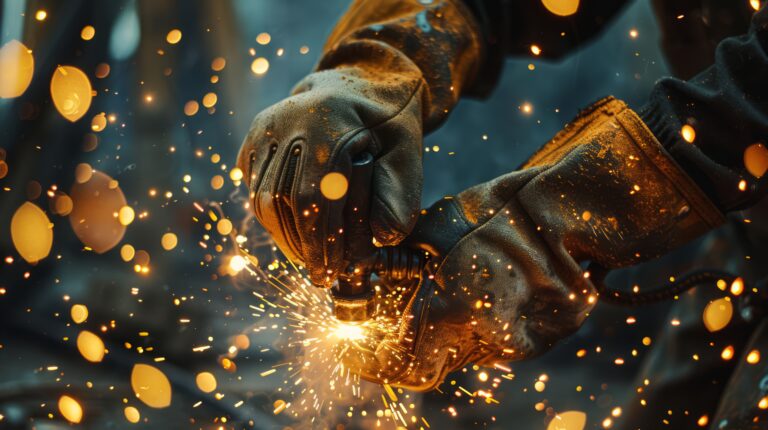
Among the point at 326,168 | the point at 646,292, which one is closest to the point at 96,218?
the point at 326,168

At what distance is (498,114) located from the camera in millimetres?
1345

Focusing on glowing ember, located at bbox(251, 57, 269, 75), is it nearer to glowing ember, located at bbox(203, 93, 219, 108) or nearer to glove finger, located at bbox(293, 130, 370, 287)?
glowing ember, located at bbox(203, 93, 219, 108)

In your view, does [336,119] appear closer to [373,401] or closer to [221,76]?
[373,401]

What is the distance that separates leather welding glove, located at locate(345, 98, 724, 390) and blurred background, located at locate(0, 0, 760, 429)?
32cm

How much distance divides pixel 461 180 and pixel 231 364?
53 centimetres

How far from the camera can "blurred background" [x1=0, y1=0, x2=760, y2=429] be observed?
1188mm

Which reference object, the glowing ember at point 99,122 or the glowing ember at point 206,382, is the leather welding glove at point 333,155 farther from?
the glowing ember at point 99,122

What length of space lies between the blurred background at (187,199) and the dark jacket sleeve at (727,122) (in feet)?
1.11

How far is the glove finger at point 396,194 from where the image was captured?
0.79 m

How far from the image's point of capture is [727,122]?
835mm

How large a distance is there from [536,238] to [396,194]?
18 centimetres

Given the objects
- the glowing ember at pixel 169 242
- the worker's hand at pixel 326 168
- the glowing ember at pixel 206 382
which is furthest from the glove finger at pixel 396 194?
the glowing ember at pixel 169 242

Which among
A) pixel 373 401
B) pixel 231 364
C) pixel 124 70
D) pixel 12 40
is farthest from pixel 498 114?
pixel 12 40

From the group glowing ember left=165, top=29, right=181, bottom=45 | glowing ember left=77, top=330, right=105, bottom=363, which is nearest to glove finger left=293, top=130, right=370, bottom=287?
glowing ember left=77, top=330, right=105, bottom=363
